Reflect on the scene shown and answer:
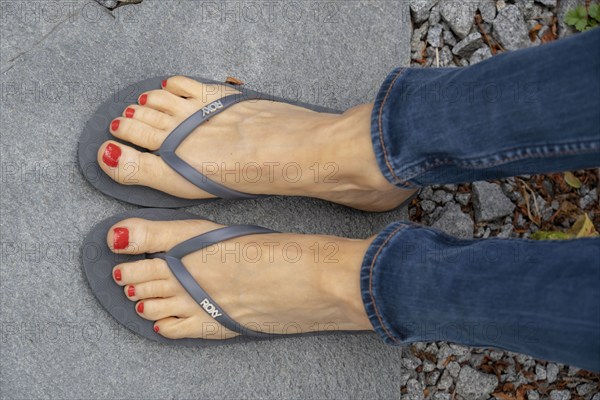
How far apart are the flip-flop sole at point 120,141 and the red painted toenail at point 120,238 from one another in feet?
0.27

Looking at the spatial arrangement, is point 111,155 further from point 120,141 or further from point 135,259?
point 135,259

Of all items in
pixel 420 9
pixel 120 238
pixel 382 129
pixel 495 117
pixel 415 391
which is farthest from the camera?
pixel 420 9

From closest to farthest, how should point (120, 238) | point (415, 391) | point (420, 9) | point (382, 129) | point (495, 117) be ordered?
1. point (495, 117)
2. point (382, 129)
3. point (120, 238)
4. point (415, 391)
5. point (420, 9)

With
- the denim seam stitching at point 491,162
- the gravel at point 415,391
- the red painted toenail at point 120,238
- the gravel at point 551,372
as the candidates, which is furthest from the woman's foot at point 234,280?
the gravel at point 551,372

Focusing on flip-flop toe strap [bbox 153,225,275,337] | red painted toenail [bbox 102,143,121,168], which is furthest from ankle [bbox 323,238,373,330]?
red painted toenail [bbox 102,143,121,168]

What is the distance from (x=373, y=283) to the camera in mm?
1108

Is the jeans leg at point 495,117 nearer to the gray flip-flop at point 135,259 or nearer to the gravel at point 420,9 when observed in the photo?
the gray flip-flop at point 135,259

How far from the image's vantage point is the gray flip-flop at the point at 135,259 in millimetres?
1295

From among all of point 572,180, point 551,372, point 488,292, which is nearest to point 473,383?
point 551,372

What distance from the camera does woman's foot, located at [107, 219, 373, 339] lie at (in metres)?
→ 1.27

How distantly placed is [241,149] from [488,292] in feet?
1.94

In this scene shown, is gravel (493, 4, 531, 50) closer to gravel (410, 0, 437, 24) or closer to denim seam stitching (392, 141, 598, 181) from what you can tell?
gravel (410, 0, 437, 24)

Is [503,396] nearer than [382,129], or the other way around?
[382,129]

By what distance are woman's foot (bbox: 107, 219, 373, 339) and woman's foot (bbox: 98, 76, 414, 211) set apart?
100 millimetres
